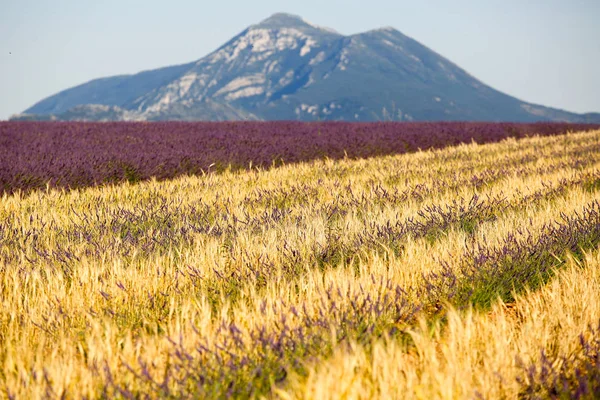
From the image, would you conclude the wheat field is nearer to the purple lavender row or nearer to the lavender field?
the purple lavender row

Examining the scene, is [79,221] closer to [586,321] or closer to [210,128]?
[586,321]

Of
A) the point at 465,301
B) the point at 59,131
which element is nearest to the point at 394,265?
the point at 465,301

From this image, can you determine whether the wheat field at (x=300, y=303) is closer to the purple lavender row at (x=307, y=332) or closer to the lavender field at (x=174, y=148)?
the purple lavender row at (x=307, y=332)

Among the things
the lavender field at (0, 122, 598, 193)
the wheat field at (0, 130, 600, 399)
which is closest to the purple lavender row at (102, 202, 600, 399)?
the wheat field at (0, 130, 600, 399)

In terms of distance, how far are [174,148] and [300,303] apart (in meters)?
9.93

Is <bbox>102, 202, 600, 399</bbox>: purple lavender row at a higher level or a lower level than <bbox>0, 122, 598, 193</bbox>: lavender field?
lower

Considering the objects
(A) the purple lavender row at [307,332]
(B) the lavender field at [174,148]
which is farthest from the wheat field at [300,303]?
(B) the lavender field at [174,148]

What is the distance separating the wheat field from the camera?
1.99 m

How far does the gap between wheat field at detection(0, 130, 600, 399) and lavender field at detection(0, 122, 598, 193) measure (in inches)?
125

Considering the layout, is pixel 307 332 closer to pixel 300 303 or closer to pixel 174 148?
pixel 300 303

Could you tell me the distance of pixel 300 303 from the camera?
2.59 m

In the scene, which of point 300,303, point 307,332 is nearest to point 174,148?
point 300,303

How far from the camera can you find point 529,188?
6.52 m

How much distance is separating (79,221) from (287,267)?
8.23 ft
